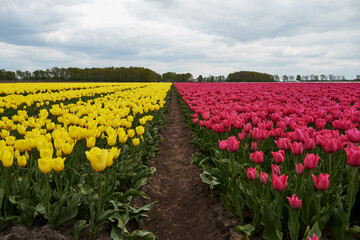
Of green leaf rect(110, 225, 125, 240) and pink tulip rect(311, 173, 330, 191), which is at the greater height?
pink tulip rect(311, 173, 330, 191)

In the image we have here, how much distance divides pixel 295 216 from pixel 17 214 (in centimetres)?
275

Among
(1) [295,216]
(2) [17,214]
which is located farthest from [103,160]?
(1) [295,216]

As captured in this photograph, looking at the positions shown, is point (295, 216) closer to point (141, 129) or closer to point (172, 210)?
point (172, 210)

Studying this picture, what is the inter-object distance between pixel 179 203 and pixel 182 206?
0.40 feet

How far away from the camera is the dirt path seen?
338cm

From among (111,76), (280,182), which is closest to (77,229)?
(280,182)

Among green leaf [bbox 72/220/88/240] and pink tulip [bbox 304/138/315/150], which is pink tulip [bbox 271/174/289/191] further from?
green leaf [bbox 72/220/88/240]

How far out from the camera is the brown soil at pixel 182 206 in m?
3.31

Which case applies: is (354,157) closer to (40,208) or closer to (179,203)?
(179,203)

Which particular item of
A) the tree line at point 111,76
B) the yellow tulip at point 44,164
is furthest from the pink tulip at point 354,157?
the tree line at point 111,76

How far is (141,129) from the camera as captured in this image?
4.36 meters

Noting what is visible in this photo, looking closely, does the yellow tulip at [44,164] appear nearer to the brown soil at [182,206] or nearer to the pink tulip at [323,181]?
the brown soil at [182,206]

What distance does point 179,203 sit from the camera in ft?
14.0

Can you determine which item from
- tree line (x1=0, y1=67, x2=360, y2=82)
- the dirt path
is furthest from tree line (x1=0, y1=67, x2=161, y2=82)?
the dirt path
